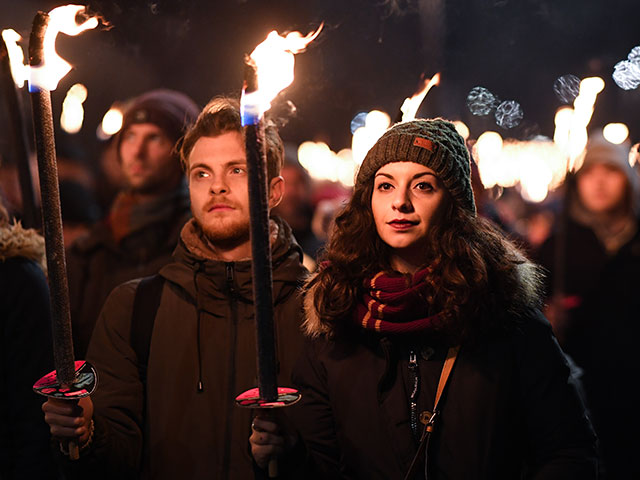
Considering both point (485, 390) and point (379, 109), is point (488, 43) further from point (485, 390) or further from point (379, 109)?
point (485, 390)

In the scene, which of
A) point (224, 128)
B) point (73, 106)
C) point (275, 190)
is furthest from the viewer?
point (73, 106)

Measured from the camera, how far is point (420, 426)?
9.37ft

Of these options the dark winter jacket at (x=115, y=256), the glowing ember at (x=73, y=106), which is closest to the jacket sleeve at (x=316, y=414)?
the dark winter jacket at (x=115, y=256)

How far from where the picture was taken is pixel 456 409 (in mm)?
2814

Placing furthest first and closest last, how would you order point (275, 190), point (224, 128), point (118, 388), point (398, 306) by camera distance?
point (275, 190), point (224, 128), point (118, 388), point (398, 306)

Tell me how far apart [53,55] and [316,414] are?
1.76m

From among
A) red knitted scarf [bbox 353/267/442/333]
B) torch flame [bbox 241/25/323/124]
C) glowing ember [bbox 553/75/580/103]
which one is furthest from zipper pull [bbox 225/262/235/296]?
glowing ember [bbox 553/75/580/103]

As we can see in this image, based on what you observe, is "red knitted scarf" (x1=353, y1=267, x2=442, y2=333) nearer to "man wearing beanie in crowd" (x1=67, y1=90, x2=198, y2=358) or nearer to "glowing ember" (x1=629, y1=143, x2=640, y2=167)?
"man wearing beanie in crowd" (x1=67, y1=90, x2=198, y2=358)

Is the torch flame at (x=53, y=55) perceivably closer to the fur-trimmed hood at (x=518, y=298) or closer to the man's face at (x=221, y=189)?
the man's face at (x=221, y=189)

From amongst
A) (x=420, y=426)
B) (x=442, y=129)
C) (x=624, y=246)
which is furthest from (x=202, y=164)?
(x=624, y=246)

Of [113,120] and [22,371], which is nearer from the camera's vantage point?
[22,371]

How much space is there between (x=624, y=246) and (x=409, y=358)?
4369mm

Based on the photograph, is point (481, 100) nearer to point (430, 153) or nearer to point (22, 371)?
point (430, 153)

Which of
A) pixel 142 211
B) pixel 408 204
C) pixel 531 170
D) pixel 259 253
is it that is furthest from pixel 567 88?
pixel 531 170
